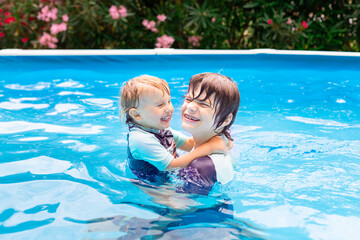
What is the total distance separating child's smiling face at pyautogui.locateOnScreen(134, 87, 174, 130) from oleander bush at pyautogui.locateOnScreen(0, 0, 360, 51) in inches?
207

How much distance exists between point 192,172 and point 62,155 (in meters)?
1.57

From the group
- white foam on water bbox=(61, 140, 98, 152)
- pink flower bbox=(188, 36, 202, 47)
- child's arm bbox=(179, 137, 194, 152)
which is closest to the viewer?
child's arm bbox=(179, 137, 194, 152)

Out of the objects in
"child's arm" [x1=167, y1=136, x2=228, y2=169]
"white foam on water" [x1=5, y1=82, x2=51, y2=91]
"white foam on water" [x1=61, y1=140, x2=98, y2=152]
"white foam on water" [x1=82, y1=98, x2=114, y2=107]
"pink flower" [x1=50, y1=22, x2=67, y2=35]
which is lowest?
"white foam on water" [x1=61, y1=140, x2=98, y2=152]

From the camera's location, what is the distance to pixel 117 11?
825 centimetres

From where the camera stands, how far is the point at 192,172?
297 cm

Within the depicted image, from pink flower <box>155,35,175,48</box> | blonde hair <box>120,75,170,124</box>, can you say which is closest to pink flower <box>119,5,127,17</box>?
pink flower <box>155,35,175,48</box>

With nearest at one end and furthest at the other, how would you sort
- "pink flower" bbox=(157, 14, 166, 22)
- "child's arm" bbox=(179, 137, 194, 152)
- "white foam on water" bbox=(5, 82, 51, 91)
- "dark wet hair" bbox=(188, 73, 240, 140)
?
"dark wet hair" bbox=(188, 73, 240, 140) < "child's arm" bbox=(179, 137, 194, 152) < "white foam on water" bbox=(5, 82, 51, 91) < "pink flower" bbox=(157, 14, 166, 22)

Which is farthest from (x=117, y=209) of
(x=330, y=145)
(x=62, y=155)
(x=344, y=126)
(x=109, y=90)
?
(x=109, y=90)

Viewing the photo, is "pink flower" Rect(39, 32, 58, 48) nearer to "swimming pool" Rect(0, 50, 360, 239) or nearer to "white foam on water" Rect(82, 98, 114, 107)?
"swimming pool" Rect(0, 50, 360, 239)

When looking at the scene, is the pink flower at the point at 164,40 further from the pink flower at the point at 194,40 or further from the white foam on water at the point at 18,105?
the white foam on water at the point at 18,105

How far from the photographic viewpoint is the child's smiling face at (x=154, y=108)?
296cm

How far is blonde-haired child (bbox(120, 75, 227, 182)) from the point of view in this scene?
9.73 ft

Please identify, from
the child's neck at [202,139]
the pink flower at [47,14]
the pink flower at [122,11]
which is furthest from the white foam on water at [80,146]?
the pink flower at [47,14]

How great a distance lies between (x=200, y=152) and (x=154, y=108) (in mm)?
409
